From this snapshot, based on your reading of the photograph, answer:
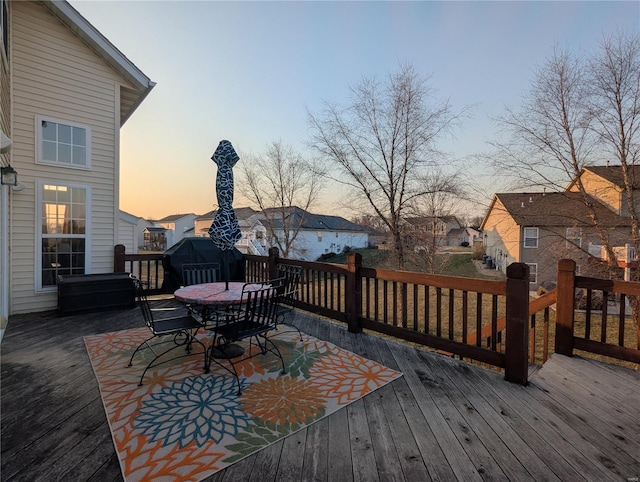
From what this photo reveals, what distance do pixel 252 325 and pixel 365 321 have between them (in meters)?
1.71

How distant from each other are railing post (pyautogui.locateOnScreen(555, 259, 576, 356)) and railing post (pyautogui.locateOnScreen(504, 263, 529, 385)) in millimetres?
925

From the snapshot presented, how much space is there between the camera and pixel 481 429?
207 centimetres

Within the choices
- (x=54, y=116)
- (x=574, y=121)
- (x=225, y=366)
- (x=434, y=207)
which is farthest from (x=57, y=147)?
(x=574, y=121)

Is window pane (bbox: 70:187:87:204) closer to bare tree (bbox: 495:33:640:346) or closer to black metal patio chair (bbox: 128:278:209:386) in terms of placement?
black metal patio chair (bbox: 128:278:209:386)

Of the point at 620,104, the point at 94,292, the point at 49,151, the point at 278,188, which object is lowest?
the point at 94,292

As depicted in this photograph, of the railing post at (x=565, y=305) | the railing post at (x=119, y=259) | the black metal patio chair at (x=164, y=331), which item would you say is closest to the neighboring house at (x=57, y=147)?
the railing post at (x=119, y=259)

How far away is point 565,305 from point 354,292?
2356mm

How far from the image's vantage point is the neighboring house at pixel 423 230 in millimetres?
10188

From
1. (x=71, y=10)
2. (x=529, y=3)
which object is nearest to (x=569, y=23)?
(x=529, y=3)

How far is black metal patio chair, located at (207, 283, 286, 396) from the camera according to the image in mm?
2848

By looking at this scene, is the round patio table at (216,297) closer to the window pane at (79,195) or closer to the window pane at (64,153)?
the window pane at (79,195)

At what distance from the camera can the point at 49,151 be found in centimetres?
540

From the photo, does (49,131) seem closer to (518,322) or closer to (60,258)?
(60,258)

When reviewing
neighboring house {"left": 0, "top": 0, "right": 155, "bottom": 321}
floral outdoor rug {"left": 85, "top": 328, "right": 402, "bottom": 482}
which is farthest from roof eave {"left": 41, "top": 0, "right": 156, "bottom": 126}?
floral outdoor rug {"left": 85, "top": 328, "right": 402, "bottom": 482}
